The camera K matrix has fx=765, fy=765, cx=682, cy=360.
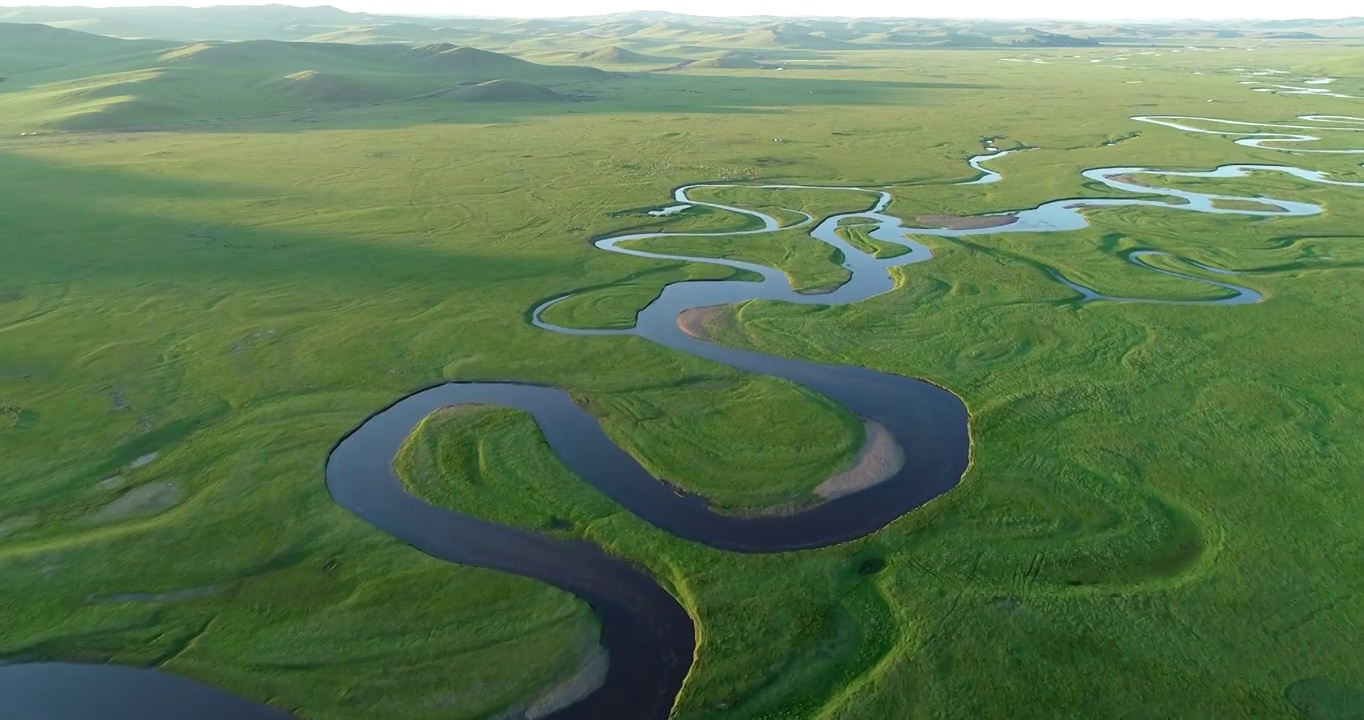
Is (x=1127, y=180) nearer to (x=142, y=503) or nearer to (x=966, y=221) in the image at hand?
(x=966, y=221)

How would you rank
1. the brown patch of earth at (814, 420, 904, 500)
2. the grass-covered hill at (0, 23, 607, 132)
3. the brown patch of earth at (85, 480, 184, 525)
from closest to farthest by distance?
1. the brown patch of earth at (85, 480, 184, 525)
2. the brown patch of earth at (814, 420, 904, 500)
3. the grass-covered hill at (0, 23, 607, 132)

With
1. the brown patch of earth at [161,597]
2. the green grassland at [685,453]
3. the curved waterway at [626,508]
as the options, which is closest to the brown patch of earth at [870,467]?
the curved waterway at [626,508]

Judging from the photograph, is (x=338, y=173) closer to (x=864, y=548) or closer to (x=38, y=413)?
(x=38, y=413)

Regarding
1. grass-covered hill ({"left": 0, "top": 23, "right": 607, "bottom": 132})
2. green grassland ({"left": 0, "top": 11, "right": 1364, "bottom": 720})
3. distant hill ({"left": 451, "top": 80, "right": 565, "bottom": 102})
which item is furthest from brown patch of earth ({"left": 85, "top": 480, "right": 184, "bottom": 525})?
distant hill ({"left": 451, "top": 80, "right": 565, "bottom": 102})

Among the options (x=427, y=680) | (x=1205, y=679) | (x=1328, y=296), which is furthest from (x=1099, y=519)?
(x=1328, y=296)

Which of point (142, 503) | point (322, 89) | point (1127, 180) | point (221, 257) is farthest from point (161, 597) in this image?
point (322, 89)

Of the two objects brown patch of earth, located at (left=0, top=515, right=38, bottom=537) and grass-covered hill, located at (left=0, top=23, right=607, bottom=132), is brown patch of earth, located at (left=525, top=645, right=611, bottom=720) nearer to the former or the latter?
brown patch of earth, located at (left=0, top=515, right=38, bottom=537)

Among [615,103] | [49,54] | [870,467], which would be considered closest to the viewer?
[870,467]
